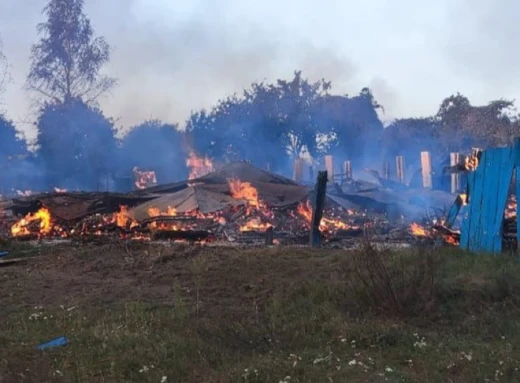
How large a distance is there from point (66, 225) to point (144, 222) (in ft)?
9.80

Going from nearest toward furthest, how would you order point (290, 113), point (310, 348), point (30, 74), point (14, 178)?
point (310, 348) → point (30, 74) → point (14, 178) → point (290, 113)

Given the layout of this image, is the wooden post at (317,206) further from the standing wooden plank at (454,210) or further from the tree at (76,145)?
the tree at (76,145)

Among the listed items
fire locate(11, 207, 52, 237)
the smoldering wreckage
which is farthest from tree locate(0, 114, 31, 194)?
fire locate(11, 207, 52, 237)

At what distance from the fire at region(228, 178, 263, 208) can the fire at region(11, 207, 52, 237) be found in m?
6.30

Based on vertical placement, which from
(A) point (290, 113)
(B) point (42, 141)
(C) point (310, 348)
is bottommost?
(C) point (310, 348)

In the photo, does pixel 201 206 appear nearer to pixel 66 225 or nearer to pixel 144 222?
pixel 144 222

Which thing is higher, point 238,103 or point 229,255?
point 238,103

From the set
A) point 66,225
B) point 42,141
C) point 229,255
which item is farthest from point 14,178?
point 229,255

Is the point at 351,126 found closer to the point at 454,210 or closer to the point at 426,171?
the point at 426,171

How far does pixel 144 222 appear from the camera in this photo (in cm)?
1698

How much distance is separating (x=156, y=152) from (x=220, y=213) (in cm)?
2986

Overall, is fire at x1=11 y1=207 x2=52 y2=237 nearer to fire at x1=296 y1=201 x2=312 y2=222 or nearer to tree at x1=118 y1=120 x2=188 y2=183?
fire at x1=296 y1=201 x2=312 y2=222

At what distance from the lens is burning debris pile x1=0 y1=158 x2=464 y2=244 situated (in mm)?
15578

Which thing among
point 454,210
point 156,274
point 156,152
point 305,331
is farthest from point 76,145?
point 305,331
